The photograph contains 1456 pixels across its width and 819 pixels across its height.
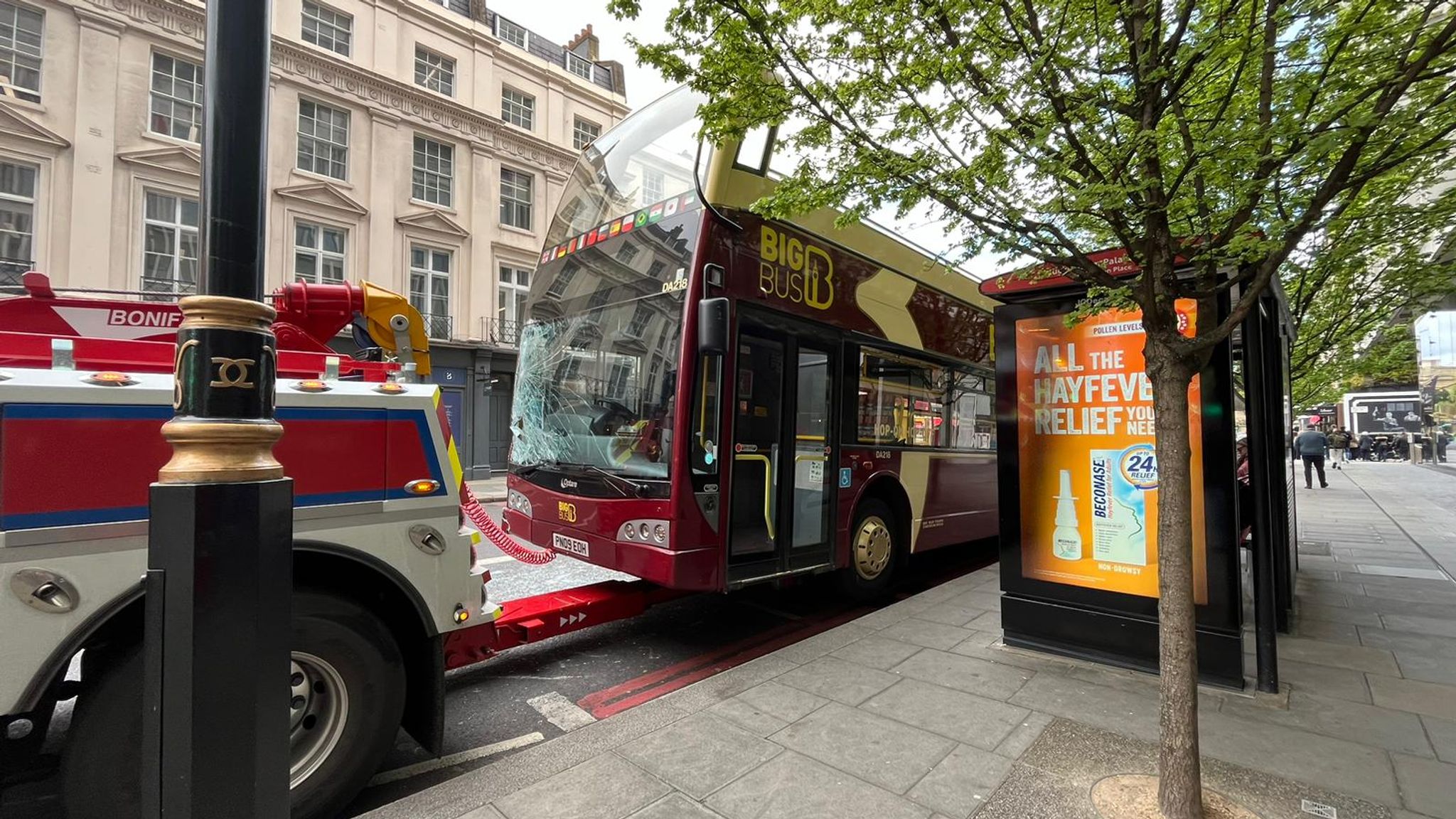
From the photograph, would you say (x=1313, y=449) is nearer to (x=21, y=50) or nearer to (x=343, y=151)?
(x=343, y=151)

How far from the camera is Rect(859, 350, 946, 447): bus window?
20.2 ft

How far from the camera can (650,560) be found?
14.7ft

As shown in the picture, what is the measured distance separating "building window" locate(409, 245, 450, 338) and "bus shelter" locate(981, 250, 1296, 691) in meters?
17.0

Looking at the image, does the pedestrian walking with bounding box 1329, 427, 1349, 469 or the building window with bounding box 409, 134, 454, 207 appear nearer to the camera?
the building window with bounding box 409, 134, 454, 207

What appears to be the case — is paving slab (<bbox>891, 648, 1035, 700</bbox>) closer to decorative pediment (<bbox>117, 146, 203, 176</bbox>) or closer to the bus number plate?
the bus number plate

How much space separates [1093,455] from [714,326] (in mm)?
2690

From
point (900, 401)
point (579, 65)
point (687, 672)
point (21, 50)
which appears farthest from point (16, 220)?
point (900, 401)

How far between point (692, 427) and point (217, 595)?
3.33 m

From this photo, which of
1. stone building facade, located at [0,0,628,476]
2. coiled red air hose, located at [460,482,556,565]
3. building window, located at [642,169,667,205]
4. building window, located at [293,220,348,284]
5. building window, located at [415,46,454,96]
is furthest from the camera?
building window, located at [415,46,454,96]

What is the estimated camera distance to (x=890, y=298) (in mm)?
6559

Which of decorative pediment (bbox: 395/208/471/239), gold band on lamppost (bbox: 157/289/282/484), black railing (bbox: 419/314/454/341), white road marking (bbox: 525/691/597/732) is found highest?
decorative pediment (bbox: 395/208/471/239)

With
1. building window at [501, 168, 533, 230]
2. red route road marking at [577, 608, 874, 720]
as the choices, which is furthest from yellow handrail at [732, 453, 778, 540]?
building window at [501, 168, 533, 230]

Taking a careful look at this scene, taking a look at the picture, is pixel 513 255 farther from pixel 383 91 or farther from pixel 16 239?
pixel 16 239

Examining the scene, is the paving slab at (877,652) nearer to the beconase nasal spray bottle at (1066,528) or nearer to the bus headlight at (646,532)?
the beconase nasal spray bottle at (1066,528)
